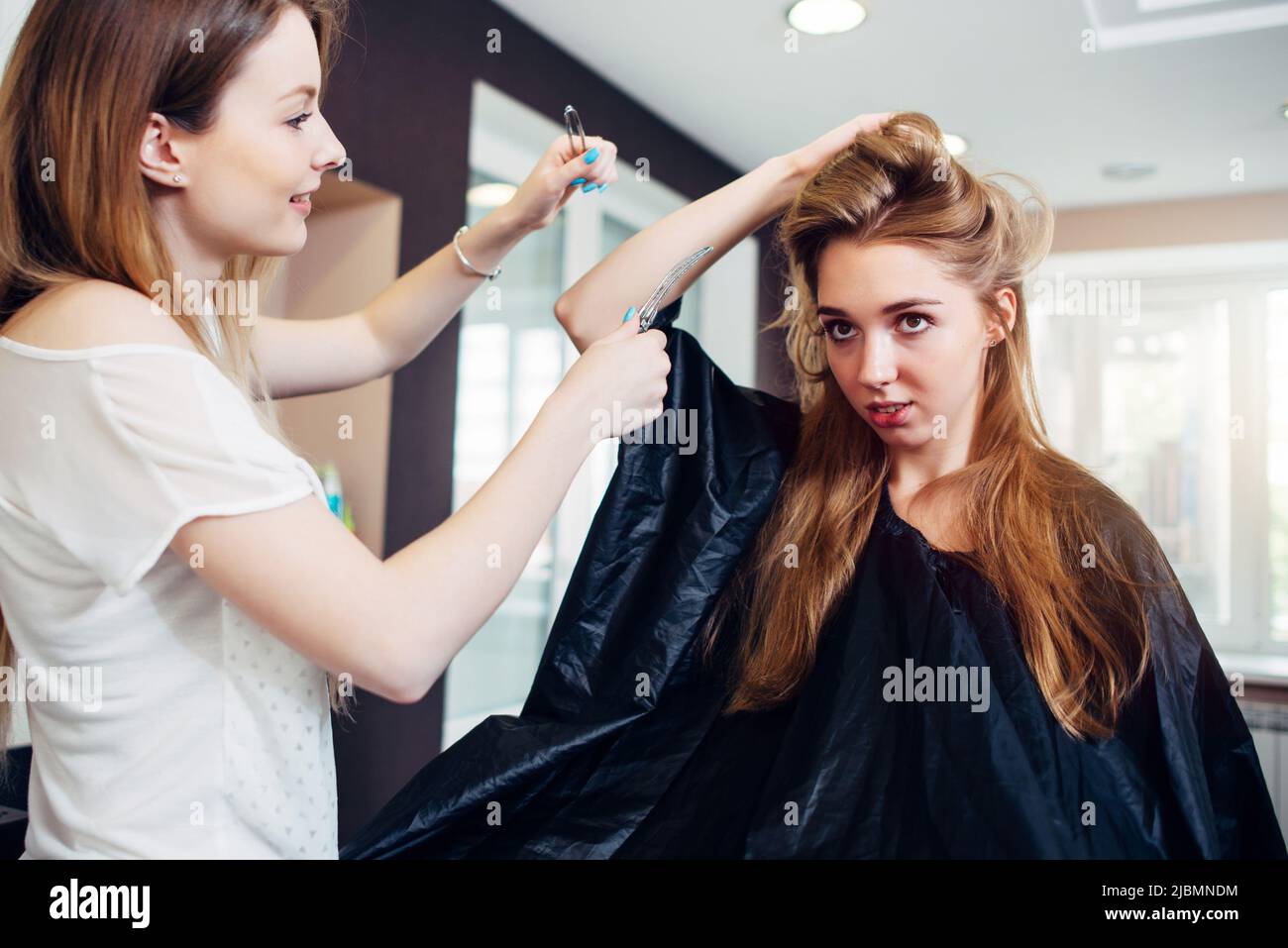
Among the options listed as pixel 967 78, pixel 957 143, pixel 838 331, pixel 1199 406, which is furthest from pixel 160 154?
pixel 1199 406

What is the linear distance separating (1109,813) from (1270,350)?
451 cm

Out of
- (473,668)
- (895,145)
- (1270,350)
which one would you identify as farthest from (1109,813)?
(1270,350)

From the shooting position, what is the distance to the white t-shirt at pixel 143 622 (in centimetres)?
72

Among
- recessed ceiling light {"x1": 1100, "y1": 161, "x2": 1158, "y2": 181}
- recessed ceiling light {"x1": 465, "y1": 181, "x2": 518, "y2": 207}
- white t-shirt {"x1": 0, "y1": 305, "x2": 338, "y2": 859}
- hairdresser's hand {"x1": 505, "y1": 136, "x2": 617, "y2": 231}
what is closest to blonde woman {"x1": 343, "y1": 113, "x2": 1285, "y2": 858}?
hairdresser's hand {"x1": 505, "y1": 136, "x2": 617, "y2": 231}

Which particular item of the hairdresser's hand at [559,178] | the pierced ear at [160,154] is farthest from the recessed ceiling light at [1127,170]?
the pierced ear at [160,154]

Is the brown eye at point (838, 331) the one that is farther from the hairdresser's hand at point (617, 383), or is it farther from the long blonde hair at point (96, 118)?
the long blonde hair at point (96, 118)

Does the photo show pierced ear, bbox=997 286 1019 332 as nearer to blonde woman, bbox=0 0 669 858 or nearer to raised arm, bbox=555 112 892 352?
raised arm, bbox=555 112 892 352

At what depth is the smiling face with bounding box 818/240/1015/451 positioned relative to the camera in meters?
1.20

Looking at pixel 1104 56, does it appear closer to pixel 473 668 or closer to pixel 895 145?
pixel 895 145

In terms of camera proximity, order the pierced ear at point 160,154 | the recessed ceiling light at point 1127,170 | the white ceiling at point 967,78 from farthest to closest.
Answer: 1. the recessed ceiling light at point 1127,170
2. the white ceiling at point 967,78
3. the pierced ear at point 160,154

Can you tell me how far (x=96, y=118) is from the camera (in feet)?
2.64

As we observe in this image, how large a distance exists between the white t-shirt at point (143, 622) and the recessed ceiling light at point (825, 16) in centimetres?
246

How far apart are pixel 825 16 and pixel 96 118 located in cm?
246

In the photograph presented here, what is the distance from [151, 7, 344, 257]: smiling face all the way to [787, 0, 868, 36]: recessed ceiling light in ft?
7.21
